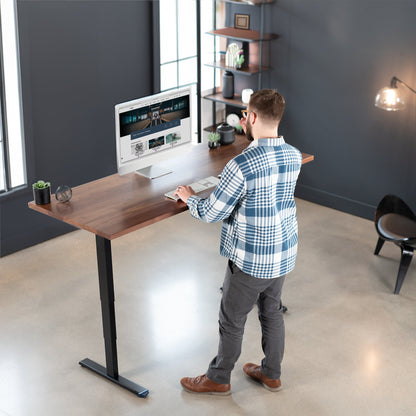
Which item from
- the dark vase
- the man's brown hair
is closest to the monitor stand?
the man's brown hair

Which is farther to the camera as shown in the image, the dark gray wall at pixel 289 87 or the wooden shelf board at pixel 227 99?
the wooden shelf board at pixel 227 99

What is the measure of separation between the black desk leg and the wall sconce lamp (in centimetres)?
261

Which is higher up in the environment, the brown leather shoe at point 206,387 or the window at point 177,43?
the window at point 177,43

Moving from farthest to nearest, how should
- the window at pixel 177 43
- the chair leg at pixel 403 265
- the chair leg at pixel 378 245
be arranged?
the window at pixel 177 43 < the chair leg at pixel 378 245 < the chair leg at pixel 403 265

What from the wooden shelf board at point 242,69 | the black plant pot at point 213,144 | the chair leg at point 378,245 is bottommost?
the chair leg at point 378,245

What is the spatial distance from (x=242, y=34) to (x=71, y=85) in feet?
5.34

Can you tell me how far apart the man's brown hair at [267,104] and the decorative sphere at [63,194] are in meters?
1.15

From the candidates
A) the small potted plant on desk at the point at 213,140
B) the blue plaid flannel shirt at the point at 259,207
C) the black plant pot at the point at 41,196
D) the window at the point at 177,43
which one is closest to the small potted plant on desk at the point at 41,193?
the black plant pot at the point at 41,196

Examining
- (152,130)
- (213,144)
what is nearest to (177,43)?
(213,144)

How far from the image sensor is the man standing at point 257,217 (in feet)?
10.8

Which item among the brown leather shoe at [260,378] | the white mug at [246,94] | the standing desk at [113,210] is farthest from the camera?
the white mug at [246,94]

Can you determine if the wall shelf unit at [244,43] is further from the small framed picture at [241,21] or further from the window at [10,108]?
the window at [10,108]

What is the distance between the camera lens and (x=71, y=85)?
542 cm

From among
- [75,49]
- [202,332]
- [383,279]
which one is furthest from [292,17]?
[202,332]
